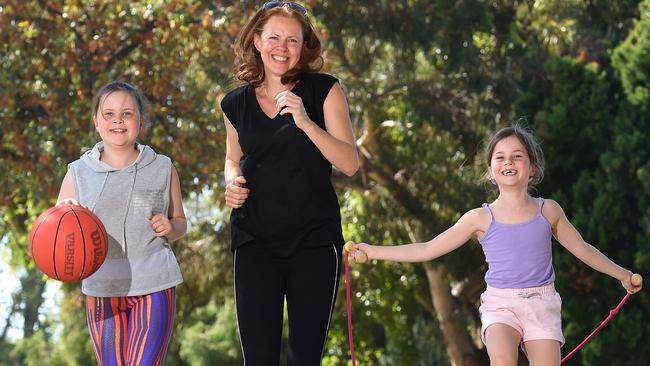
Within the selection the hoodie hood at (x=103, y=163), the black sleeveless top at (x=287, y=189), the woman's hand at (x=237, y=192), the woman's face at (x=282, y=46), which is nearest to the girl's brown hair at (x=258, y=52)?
the woman's face at (x=282, y=46)

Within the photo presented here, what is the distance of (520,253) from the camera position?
204 inches

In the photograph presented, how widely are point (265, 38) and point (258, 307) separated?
3.49 ft

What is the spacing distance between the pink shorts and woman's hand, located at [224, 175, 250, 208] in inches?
53.0

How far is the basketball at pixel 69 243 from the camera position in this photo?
466cm

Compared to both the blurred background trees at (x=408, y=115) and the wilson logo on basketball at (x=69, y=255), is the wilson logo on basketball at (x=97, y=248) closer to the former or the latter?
the wilson logo on basketball at (x=69, y=255)

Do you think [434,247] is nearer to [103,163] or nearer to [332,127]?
[332,127]

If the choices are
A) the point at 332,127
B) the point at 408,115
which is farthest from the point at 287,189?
the point at 408,115

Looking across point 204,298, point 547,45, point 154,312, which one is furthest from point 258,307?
point 204,298

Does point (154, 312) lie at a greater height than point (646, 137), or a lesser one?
A: lesser

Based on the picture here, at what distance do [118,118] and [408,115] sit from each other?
11.0 metres

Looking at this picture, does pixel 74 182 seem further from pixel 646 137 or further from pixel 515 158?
pixel 646 137

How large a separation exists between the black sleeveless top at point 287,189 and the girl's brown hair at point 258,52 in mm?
142

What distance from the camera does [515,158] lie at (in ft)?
17.3

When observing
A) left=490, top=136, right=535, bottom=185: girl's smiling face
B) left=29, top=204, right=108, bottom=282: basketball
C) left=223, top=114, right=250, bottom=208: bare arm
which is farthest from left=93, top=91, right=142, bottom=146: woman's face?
left=490, top=136, right=535, bottom=185: girl's smiling face
